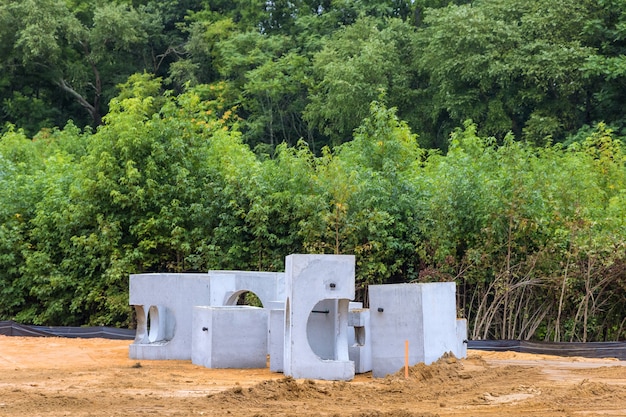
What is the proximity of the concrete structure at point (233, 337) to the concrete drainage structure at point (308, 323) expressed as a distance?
0.6 inches

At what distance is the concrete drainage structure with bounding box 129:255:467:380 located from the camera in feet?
39.5

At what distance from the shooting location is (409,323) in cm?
1238

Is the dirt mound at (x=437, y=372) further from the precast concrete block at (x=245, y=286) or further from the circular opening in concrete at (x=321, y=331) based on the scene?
the precast concrete block at (x=245, y=286)

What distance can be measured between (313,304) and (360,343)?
1.58 metres

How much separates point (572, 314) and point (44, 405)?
10510mm

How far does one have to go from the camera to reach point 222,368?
13.6 meters

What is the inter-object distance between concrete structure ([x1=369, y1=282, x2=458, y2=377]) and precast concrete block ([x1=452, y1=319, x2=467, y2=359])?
0.45 m

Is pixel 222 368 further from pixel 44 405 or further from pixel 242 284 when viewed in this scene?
pixel 44 405

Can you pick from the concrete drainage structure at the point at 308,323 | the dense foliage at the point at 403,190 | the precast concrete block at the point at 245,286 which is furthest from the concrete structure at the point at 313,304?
the dense foliage at the point at 403,190

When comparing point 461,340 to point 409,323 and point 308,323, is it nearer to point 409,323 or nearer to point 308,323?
point 409,323

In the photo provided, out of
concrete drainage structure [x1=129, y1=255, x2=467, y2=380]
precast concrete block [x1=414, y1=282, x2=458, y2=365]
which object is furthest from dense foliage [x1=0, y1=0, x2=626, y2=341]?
precast concrete block [x1=414, y1=282, x2=458, y2=365]

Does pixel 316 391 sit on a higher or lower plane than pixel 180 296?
lower

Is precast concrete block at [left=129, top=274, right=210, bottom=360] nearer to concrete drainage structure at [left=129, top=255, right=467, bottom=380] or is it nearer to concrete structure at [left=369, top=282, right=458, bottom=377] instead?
concrete drainage structure at [left=129, top=255, right=467, bottom=380]

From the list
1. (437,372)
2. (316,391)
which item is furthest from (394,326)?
(316,391)
